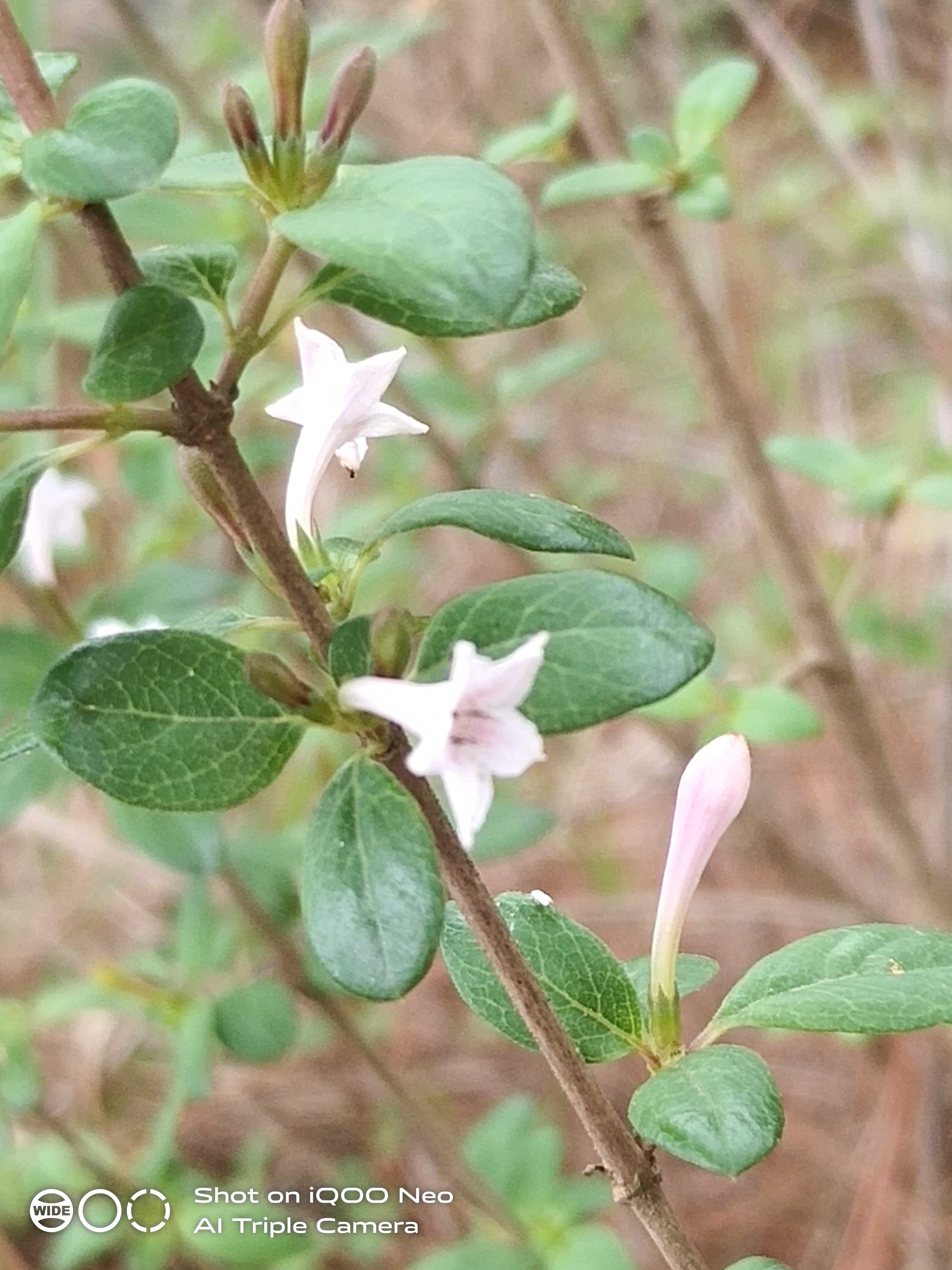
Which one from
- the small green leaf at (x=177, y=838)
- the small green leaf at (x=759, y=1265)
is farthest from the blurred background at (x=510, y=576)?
the small green leaf at (x=759, y=1265)

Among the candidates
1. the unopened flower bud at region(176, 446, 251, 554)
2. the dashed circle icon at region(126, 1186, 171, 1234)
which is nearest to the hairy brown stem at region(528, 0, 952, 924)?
the unopened flower bud at region(176, 446, 251, 554)

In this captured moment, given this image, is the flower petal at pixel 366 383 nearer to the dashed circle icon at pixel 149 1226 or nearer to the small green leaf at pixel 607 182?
the small green leaf at pixel 607 182

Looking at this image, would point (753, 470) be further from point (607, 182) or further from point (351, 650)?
point (351, 650)

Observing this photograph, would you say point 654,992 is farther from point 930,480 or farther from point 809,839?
point 809,839

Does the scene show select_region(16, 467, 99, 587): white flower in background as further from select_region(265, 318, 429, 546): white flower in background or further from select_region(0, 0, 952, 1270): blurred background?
select_region(265, 318, 429, 546): white flower in background

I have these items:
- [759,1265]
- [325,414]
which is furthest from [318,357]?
[759,1265]

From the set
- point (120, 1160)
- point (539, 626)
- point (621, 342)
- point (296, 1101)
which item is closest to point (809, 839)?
point (296, 1101)
